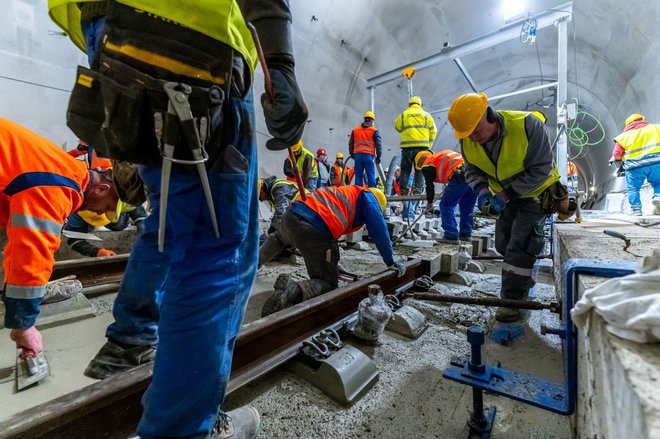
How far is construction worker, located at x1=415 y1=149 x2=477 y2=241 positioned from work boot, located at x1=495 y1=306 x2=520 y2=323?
2572 mm

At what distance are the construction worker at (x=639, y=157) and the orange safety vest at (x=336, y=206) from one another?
A: 6.01 m

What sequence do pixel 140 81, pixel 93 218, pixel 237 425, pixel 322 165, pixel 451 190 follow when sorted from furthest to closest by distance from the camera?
pixel 322 165 < pixel 451 190 < pixel 93 218 < pixel 237 425 < pixel 140 81

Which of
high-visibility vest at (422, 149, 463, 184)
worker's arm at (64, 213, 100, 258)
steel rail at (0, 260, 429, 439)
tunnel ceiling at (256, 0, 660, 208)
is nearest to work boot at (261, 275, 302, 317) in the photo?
steel rail at (0, 260, 429, 439)

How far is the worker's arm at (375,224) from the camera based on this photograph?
103 inches

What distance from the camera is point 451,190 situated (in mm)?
4883

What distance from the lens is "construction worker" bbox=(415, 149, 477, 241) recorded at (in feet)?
15.8

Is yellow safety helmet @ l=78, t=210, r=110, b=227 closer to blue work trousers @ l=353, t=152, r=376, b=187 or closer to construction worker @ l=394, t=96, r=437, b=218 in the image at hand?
blue work trousers @ l=353, t=152, r=376, b=187

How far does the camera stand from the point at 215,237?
31.6 inches

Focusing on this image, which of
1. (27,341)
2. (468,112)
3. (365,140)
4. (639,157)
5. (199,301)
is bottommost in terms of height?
(27,341)

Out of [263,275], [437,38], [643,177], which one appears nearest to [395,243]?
[263,275]

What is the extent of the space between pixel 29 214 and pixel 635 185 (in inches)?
348

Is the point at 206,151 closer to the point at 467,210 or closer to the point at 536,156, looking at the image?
the point at 536,156

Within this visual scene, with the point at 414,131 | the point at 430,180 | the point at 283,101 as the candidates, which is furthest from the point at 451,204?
the point at 283,101

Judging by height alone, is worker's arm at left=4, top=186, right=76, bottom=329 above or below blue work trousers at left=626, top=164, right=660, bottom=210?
below
